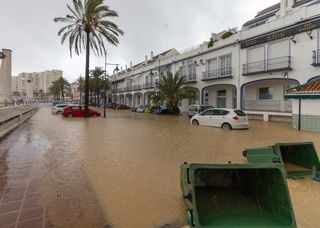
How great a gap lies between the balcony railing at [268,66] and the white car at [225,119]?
7.77m

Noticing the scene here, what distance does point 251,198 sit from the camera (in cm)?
380

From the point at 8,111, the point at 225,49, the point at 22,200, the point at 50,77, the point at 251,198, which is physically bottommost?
the point at 22,200

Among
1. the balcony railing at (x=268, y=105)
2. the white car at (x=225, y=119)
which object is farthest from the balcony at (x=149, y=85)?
the white car at (x=225, y=119)

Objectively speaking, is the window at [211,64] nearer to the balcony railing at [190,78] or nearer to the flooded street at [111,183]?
the balcony railing at [190,78]

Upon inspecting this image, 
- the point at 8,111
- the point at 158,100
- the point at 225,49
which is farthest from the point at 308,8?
the point at 8,111

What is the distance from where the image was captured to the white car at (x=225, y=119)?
16.1 m

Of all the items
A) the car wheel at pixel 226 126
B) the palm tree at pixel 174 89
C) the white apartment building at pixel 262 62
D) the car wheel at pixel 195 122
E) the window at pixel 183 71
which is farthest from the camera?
the window at pixel 183 71

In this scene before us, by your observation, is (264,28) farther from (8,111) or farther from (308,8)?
(8,111)

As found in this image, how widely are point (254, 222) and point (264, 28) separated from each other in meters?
23.4

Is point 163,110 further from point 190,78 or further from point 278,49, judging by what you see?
point 278,49

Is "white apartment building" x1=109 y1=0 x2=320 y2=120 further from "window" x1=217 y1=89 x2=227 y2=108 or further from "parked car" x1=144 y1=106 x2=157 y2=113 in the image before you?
"parked car" x1=144 y1=106 x2=157 y2=113

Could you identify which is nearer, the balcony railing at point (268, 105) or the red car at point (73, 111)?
the balcony railing at point (268, 105)

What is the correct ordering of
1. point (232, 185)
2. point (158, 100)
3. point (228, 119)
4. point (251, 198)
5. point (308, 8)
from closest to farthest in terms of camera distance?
point (251, 198) → point (232, 185) → point (228, 119) → point (308, 8) → point (158, 100)

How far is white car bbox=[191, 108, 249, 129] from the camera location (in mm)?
16109
